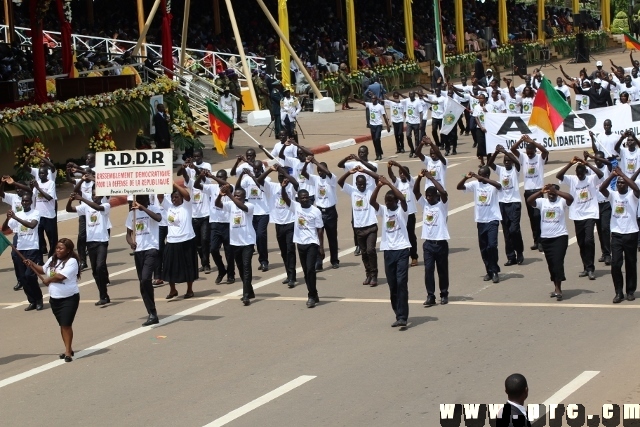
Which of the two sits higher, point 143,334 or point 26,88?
point 26,88

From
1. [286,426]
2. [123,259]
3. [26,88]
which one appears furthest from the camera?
[26,88]

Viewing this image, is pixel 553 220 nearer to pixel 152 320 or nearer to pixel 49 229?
pixel 152 320

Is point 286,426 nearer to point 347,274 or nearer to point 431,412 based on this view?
point 431,412

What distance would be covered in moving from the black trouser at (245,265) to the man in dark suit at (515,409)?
9520 millimetres

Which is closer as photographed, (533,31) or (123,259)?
(123,259)

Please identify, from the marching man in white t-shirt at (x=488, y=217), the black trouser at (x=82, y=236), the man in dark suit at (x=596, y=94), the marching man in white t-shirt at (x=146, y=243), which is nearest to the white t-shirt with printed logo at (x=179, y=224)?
the marching man in white t-shirt at (x=146, y=243)

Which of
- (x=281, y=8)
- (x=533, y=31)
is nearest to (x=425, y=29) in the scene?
(x=533, y=31)

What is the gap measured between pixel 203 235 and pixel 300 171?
86.7 inches

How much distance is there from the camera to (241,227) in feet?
56.2

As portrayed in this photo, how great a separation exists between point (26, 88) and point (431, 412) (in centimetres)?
2219

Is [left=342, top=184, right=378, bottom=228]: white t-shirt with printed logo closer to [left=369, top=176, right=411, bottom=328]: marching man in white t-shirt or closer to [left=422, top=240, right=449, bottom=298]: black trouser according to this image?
[left=422, top=240, right=449, bottom=298]: black trouser

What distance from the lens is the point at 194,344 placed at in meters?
15.2

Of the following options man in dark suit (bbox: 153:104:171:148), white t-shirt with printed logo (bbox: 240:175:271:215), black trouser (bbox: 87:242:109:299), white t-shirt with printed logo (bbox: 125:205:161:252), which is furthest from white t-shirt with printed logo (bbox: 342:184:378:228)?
man in dark suit (bbox: 153:104:171:148)

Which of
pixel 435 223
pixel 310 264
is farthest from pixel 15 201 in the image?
pixel 435 223
